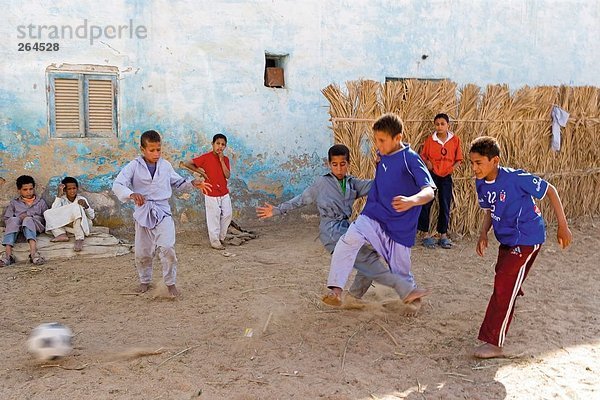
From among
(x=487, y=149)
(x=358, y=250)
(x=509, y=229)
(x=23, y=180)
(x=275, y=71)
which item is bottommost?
(x=358, y=250)

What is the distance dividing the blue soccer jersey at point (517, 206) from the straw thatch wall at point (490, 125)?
3.07m

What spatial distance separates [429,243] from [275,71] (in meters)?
3.12

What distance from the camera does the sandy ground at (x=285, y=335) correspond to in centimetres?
332

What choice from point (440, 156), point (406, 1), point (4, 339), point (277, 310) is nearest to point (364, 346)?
point (277, 310)

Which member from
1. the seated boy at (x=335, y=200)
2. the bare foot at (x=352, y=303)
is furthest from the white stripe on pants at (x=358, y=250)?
the bare foot at (x=352, y=303)

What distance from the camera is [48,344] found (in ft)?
11.5

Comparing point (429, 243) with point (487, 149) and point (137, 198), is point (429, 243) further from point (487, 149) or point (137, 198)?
point (137, 198)

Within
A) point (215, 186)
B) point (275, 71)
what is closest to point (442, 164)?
point (215, 186)

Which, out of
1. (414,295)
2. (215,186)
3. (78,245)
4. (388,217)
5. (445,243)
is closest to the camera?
(414,295)

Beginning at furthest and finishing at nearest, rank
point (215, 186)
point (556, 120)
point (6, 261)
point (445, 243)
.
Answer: point (556, 120) < point (215, 186) < point (445, 243) < point (6, 261)

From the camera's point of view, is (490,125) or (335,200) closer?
(335,200)

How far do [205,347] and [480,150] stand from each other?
6.89ft

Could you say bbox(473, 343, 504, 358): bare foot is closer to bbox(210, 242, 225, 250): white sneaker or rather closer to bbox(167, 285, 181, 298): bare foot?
bbox(167, 285, 181, 298): bare foot

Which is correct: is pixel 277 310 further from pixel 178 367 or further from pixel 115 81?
pixel 115 81
